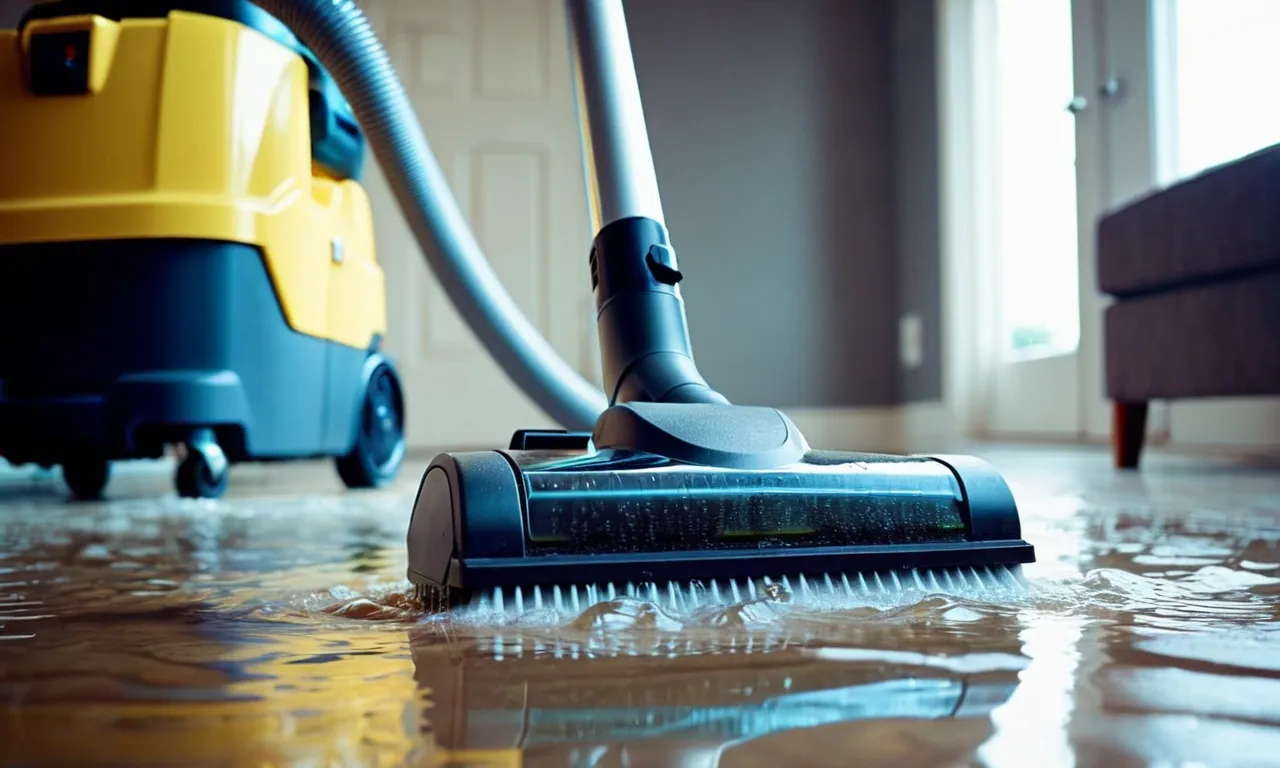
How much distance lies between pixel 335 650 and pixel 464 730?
153 millimetres

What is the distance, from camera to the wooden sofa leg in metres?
2.05

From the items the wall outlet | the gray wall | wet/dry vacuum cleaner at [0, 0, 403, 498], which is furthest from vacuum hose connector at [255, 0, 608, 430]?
the wall outlet

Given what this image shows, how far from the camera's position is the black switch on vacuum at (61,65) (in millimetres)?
1417

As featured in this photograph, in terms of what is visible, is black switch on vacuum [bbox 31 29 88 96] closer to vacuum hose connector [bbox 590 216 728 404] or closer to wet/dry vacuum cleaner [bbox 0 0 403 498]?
wet/dry vacuum cleaner [bbox 0 0 403 498]

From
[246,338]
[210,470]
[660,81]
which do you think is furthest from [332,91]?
[660,81]

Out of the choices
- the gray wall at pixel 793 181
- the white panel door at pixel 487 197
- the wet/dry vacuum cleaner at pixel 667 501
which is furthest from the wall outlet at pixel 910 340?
the wet/dry vacuum cleaner at pixel 667 501

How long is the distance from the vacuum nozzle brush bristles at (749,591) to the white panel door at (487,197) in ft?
9.88

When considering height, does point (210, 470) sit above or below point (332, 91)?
below

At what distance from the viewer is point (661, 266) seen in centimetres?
72

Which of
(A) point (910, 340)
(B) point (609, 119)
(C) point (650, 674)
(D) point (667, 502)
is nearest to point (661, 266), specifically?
(B) point (609, 119)

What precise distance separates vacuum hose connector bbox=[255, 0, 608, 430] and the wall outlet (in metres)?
2.60

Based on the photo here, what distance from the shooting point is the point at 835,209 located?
3898mm

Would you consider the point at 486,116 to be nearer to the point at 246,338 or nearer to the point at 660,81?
the point at 660,81

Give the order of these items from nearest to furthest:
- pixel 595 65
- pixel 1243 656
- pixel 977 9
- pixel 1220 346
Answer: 1. pixel 1243 656
2. pixel 595 65
3. pixel 1220 346
4. pixel 977 9
